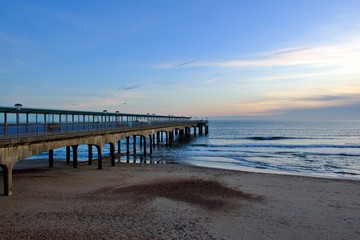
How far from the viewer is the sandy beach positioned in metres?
11.1

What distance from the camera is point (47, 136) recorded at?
18312mm

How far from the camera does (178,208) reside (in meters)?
14.1

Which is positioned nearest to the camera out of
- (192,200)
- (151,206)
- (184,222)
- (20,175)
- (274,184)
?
(184,222)

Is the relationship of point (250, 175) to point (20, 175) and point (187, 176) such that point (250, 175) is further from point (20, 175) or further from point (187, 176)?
point (20, 175)

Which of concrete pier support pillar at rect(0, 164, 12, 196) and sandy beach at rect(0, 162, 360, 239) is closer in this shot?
sandy beach at rect(0, 162, 360, 239)

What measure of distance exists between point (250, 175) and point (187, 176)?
4962mm

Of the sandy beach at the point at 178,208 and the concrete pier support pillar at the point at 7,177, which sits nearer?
the sandy beach at the point at 178,208

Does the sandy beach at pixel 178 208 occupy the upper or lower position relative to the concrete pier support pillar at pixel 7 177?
lower

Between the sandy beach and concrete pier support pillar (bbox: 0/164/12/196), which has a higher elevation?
concrete pier support pillar (bbox: 0/164/12/196)

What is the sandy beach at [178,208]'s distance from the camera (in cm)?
1111

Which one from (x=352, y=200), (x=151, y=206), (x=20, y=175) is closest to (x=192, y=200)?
(x=151, y=206)

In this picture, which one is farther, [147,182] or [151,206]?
[147,182]

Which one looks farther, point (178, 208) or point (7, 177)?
point (7, 177)

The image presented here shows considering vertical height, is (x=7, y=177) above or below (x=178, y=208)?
above
